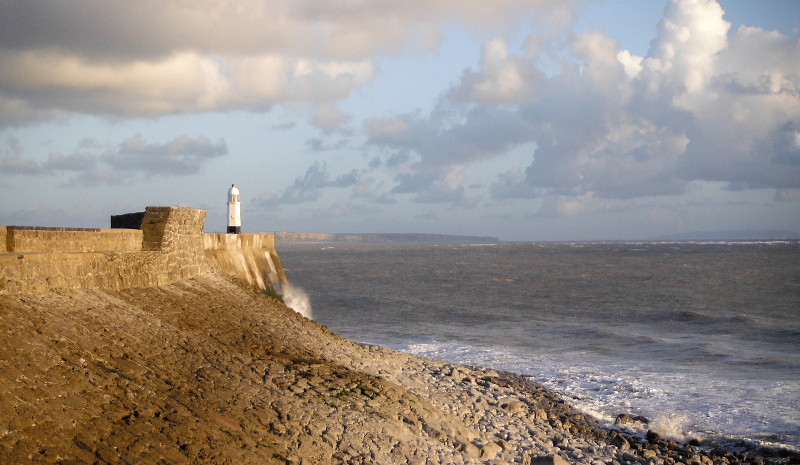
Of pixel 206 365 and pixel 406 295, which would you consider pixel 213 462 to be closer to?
pixel 206 365

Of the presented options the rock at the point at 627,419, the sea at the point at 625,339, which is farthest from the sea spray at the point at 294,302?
the rock at the point at 627,419

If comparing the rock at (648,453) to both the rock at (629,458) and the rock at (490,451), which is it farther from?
the rock at (490,451)

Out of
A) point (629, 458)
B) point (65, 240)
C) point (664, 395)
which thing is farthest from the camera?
point (664, 395)

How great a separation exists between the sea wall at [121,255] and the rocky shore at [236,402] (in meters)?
0.31

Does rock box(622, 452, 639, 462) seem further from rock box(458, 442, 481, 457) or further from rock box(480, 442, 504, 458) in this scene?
rock box(458, 442, 481, 457)

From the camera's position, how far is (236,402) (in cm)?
745

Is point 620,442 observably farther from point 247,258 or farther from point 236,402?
point 247,258

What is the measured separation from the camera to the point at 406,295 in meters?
32.7

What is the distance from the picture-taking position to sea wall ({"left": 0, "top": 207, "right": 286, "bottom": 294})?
8.42 meters

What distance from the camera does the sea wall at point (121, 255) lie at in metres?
8.42

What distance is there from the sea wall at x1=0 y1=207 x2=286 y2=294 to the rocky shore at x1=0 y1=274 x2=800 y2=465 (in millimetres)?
313

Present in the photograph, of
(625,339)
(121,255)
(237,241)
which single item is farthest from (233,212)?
(625,339)

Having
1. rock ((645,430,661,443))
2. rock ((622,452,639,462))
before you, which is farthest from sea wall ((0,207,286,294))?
rock ((645,430,661,443))

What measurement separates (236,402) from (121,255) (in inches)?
190
